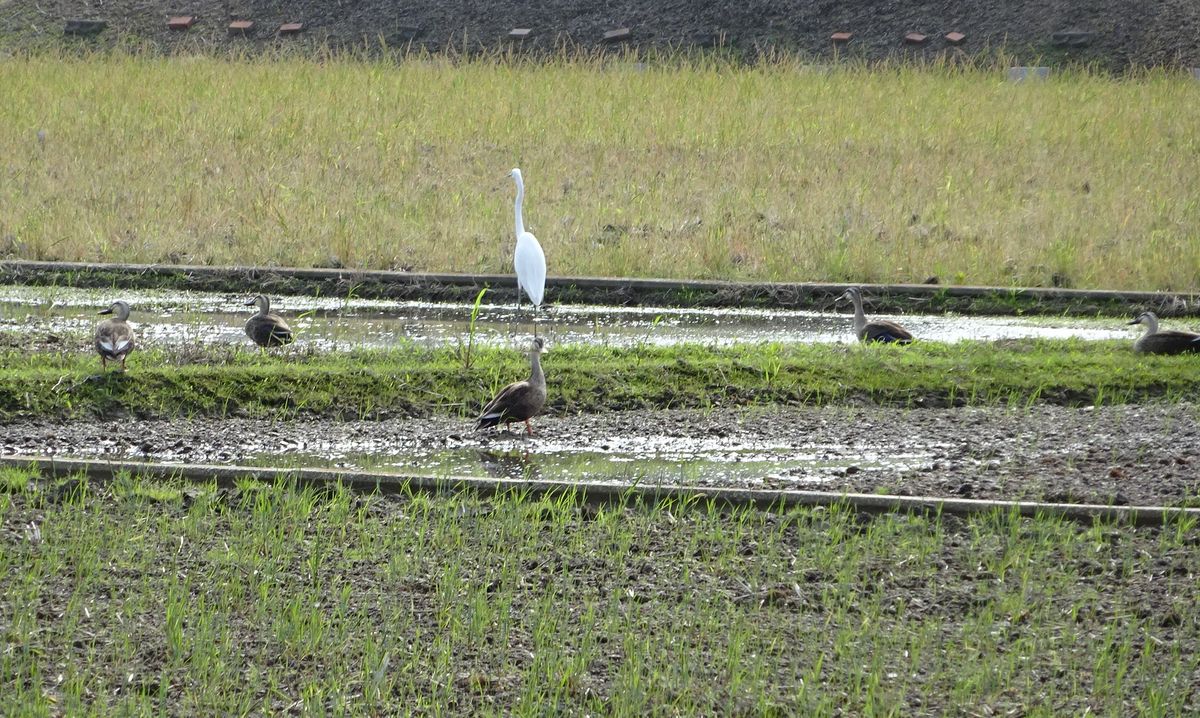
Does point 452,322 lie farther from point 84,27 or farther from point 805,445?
point 84,27

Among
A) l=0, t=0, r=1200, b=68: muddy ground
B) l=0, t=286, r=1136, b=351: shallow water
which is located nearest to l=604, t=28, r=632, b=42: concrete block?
l=0, t=0, r=1200, b=68: muddy ground

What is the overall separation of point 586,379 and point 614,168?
31.2 feet

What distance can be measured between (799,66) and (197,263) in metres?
15.9

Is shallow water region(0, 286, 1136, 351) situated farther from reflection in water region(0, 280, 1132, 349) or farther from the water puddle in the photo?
the water puddle

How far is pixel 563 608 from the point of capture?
5508 mm

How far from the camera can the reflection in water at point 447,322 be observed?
1109cm

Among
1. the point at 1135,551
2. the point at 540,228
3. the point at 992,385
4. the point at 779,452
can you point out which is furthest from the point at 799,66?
the point at 1135,551

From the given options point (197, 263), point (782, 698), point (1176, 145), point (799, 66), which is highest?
point (799, 66)

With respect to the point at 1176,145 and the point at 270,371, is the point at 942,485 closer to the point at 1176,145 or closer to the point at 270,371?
the point at 270,371

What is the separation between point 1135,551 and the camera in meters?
6.16

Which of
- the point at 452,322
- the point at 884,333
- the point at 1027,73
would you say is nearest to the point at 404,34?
the point at 1027,73

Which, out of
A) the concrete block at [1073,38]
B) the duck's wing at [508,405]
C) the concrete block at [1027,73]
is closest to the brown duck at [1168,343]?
the duck's wing at [508,405]

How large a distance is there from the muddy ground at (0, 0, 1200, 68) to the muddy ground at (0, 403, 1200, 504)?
21305 mm

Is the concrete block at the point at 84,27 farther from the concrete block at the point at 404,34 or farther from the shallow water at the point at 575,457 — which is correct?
the shallow water at the point at 575,457
